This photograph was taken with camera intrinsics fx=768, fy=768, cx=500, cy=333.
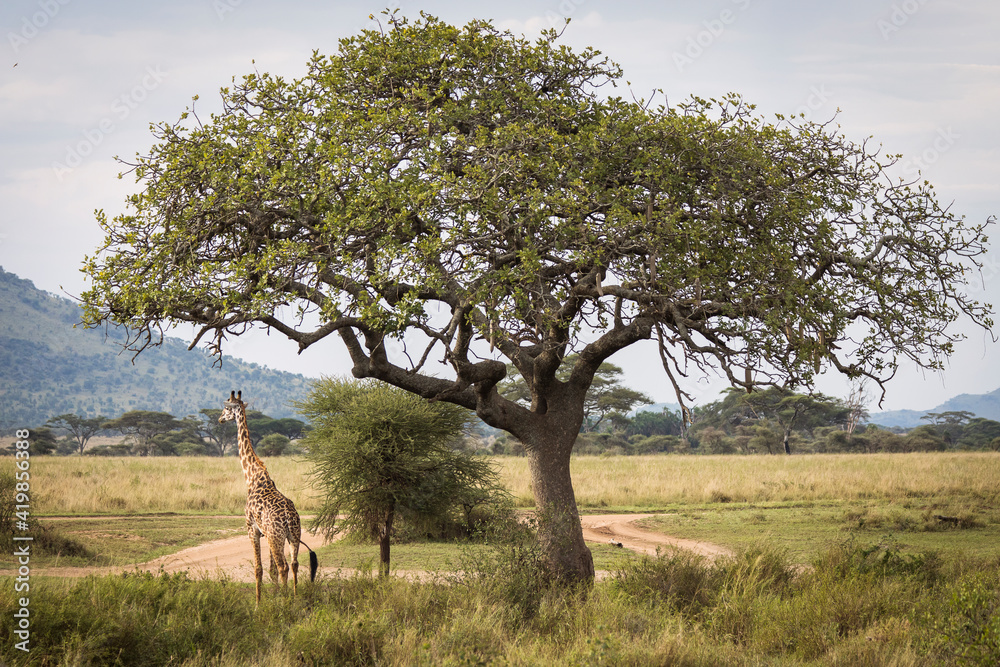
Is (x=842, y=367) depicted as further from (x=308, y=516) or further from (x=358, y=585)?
(x=308, y=516)

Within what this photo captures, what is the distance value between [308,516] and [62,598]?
13386 mm

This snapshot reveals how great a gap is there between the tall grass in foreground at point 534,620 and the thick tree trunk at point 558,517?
58 cm

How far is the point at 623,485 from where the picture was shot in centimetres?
2550

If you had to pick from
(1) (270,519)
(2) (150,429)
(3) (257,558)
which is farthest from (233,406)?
(2) (150,429)

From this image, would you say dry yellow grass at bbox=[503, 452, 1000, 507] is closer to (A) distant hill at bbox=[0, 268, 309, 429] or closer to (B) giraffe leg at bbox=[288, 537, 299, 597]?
(B) giraffe leg at bbox=[288, 537, 299, 597]

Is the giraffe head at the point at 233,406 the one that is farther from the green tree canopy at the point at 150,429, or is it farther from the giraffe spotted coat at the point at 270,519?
the green tree canopy at the point at 150,429

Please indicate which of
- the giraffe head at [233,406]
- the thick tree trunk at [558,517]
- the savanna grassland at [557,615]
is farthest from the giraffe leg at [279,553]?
the thick tree trunk at [558,517]

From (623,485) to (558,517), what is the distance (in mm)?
15733

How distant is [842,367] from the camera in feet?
32.4

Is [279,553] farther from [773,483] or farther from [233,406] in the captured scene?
[773,483]

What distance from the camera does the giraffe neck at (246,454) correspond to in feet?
30.7

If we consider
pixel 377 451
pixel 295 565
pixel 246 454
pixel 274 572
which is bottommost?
pixel 274 572

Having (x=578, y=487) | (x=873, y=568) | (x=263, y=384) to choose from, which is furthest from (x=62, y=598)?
(x=263, y=384)

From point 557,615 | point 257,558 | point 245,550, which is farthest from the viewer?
point 245,550
